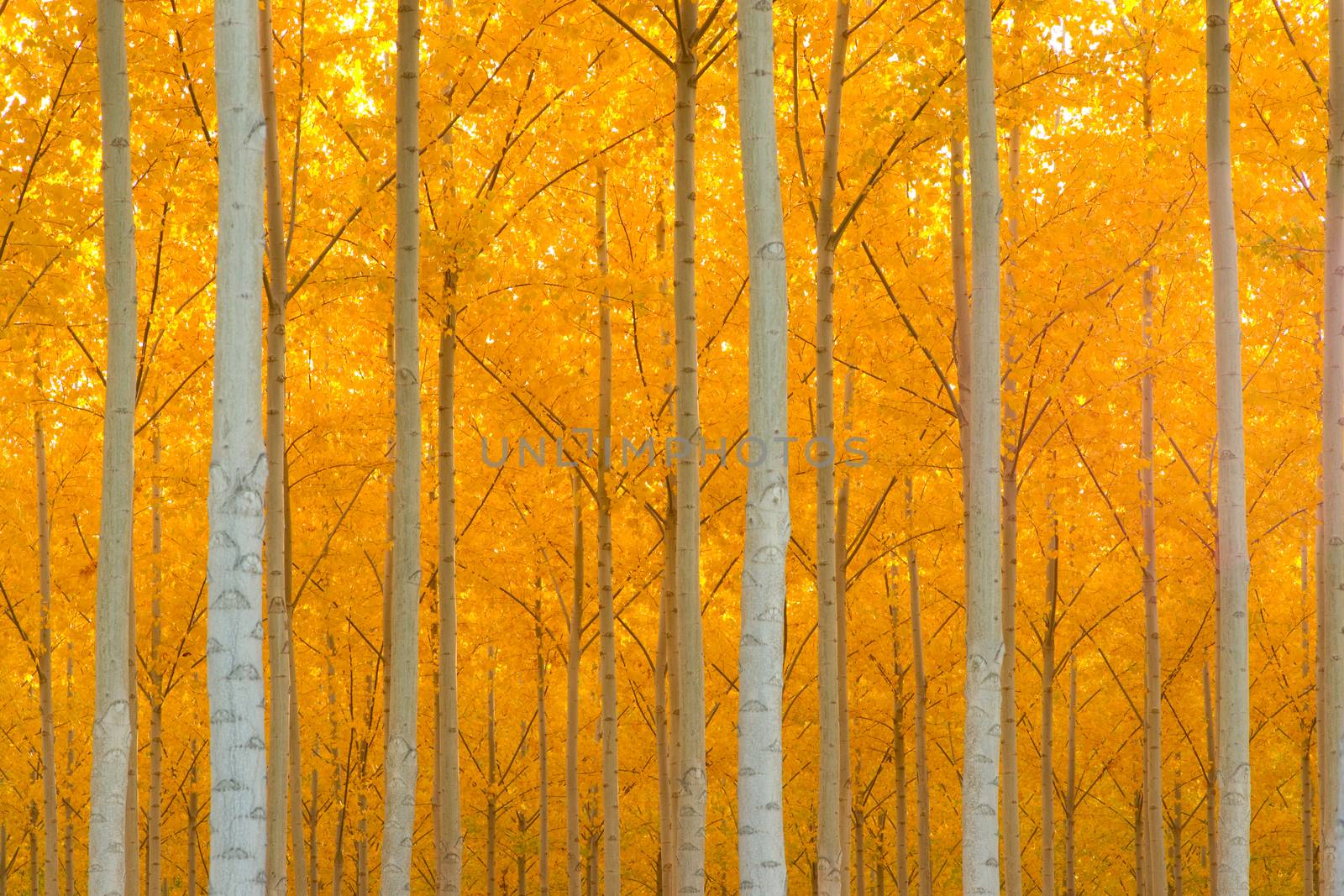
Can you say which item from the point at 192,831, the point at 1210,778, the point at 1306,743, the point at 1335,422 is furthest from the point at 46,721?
the point at 1306,743

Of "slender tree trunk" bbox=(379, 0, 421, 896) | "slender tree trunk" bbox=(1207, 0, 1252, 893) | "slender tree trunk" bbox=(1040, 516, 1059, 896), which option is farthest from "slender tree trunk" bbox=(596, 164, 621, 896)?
"slender tree trunk" bbox=(1040, 516, 1059, 896)

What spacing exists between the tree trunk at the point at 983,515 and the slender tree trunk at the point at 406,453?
2605 millimetres

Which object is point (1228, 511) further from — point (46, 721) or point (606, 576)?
point (46, 721)

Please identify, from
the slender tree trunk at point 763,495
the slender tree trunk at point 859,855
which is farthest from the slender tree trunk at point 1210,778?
the slender tree trunk at point 763,495

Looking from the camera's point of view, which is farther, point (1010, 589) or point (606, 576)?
point (1010, 589)

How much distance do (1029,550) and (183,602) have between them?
26.4 ft

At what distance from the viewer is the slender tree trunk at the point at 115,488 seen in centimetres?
596

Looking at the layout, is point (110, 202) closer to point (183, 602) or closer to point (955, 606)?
point (183, 602)

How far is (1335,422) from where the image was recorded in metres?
7.15

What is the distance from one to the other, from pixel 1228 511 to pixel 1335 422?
1.26 metres

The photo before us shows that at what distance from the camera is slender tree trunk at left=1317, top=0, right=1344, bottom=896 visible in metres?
7.16

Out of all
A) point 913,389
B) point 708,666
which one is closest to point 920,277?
point 913,389

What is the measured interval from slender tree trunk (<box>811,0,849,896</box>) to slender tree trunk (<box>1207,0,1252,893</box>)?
1.92 m

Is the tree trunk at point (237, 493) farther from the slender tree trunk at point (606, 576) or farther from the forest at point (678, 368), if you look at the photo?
the slender tree trunk at point (606, 576)
